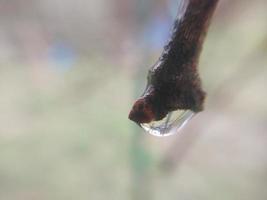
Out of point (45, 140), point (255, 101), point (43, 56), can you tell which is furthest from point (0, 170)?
point (255, 101)

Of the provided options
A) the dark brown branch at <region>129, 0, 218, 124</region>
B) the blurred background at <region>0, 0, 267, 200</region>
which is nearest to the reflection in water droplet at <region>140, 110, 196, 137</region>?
the dark brown branch at <region>129, 0, 218, 124</region>

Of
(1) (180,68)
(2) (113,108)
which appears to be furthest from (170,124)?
(2) (113,108)

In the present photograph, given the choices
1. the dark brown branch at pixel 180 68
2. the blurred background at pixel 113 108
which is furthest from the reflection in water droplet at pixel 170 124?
the blurred background at pixel 113 108

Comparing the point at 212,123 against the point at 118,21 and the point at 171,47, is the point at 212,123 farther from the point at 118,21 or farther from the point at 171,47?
the point at 171,47

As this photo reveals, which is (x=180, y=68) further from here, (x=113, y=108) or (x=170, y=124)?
(x=113, y=108)

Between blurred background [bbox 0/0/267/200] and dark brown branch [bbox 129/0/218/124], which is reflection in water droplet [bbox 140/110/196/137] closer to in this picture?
dark brown branch [bbox 129/0/218/124]
